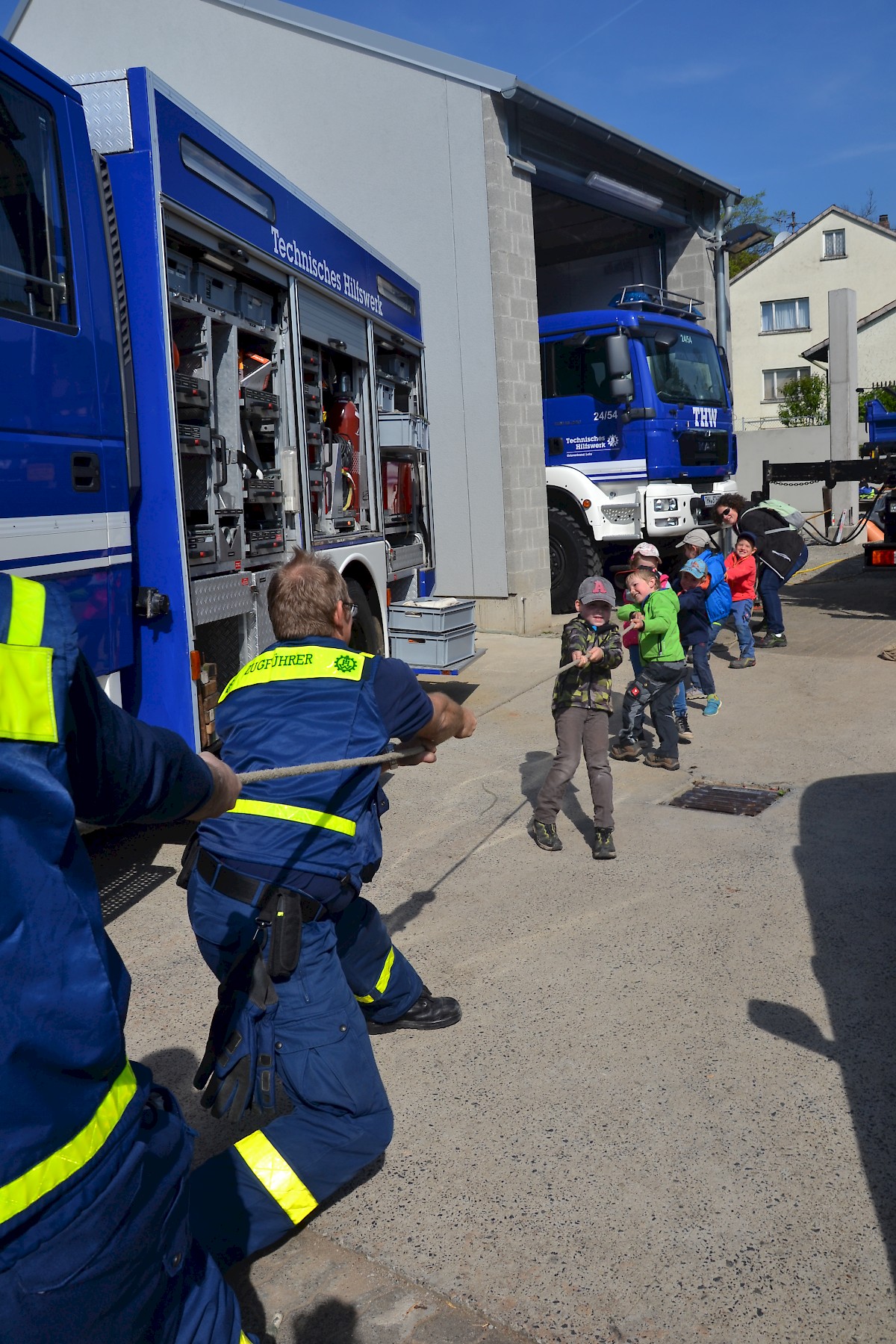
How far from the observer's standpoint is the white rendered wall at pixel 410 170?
1119cm

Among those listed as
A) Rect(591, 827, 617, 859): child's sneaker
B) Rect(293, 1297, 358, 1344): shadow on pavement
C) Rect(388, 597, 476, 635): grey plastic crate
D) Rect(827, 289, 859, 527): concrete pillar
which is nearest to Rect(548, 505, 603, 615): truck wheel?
Rect(388, 597, 476, 635): grey plastic crate

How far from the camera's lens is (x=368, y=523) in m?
7.57

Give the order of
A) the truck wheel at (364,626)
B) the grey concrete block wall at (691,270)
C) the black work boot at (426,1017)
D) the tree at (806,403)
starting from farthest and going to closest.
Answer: the tree at (806,403) < the grey concrete block wall at (691,270) < the truck wheel at (364,626) < the black work boot at (426,1017)

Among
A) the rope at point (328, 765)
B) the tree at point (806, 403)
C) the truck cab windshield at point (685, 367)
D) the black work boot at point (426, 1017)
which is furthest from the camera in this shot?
the tree at point (806, 403)

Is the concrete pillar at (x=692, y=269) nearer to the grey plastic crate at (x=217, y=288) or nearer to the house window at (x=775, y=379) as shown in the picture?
the grey plastic crate at (x=217, y=288)

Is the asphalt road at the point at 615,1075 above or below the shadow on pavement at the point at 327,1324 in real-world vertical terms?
above

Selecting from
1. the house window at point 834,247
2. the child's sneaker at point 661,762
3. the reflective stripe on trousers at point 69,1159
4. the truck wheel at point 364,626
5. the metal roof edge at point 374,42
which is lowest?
the child's sneaker at point 661,762

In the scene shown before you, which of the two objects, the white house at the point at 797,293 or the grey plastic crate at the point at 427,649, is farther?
the white house at the point at 797,293

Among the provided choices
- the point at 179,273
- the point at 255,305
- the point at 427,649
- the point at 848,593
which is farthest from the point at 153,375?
the point at 848,593

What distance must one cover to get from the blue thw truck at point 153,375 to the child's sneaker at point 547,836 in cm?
165

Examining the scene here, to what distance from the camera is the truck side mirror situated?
11523 millimetres

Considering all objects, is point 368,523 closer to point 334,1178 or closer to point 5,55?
point 5,55

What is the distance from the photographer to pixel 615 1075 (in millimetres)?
3328

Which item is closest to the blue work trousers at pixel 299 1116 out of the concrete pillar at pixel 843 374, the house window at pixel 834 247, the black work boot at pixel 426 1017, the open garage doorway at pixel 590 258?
the black work boot at pixel 426 1017
